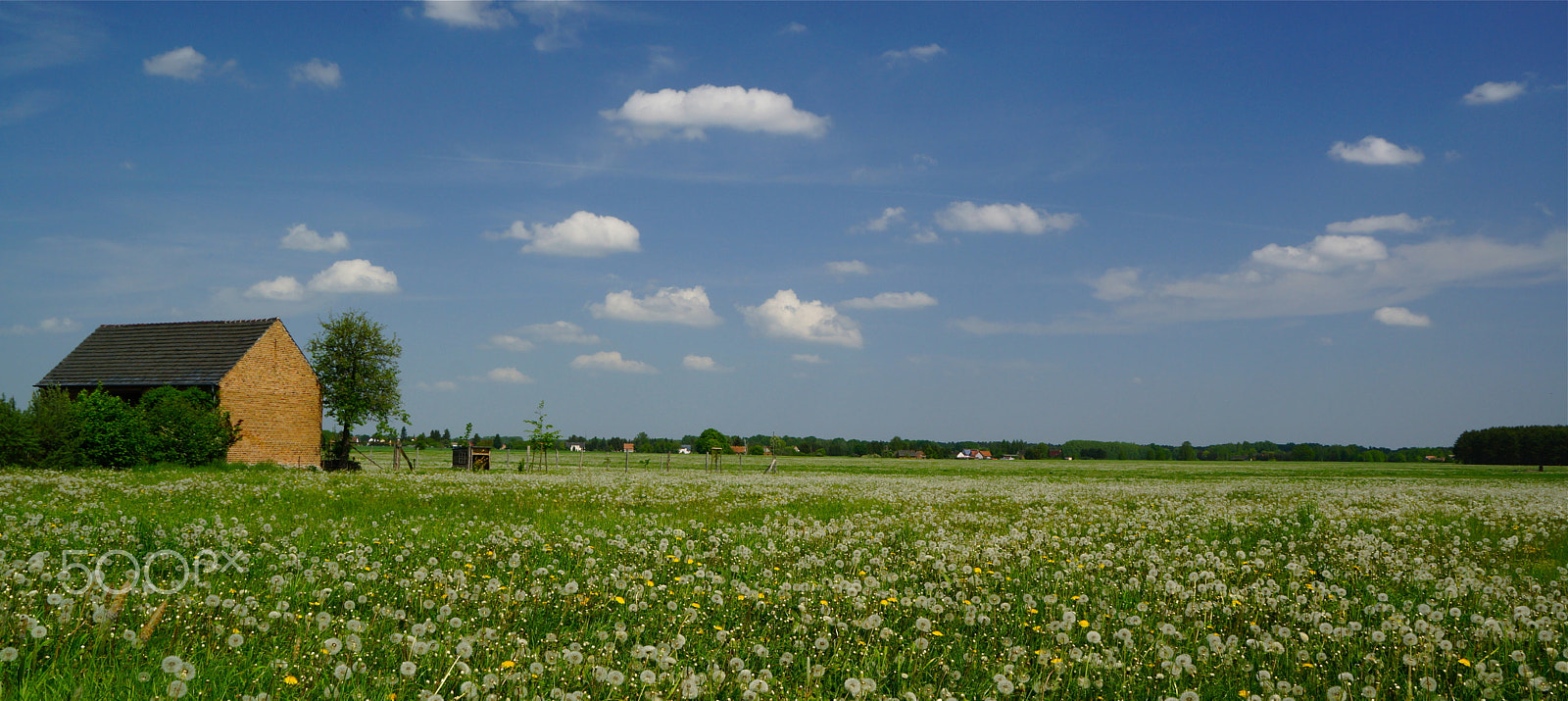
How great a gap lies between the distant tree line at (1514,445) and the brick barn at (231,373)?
150988mm

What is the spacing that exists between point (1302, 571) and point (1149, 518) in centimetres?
547

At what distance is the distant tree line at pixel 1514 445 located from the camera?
119312 mm

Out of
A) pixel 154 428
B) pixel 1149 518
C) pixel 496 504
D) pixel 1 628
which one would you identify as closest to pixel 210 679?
pixel 1 628

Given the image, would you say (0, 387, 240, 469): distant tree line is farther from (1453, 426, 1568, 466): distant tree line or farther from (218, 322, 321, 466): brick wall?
(1453, 426, 1568, 466): distant tree line

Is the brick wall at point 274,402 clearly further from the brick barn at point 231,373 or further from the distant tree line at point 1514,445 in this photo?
the distant tree line at point 1514,445

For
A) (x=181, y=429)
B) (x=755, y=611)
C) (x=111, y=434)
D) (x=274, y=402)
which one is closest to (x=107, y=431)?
(x=111, y=434)

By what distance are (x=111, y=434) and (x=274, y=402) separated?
12.1 meters

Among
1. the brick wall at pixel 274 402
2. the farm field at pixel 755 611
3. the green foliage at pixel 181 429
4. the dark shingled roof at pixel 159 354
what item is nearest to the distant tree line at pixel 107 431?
the green foliage at pixel 181 429

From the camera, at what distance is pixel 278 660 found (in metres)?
4.25

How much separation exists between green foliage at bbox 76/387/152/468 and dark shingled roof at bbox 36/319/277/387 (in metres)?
7.39

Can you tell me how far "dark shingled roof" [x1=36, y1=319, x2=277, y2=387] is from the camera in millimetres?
41719

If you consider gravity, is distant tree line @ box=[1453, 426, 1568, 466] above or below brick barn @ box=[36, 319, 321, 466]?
below

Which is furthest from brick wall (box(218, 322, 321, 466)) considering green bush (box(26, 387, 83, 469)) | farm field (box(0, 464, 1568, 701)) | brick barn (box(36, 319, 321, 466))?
farm field (box(0, 464, 1568, 701))

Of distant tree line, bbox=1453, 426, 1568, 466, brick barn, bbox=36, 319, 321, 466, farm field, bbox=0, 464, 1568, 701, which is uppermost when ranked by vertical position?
brick barn, bbox=36, 319, 321, 466
